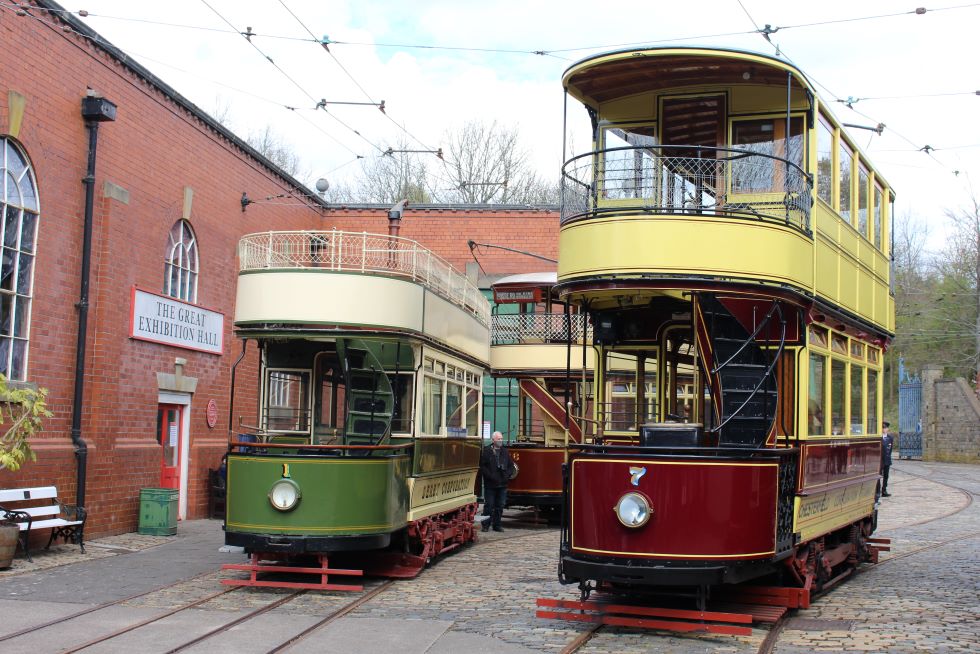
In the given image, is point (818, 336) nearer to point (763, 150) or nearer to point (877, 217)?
point (763, 150)

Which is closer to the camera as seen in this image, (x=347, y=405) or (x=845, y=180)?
(x=845, y=180)

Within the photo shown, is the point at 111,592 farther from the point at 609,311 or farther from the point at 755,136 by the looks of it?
the point at 755,136

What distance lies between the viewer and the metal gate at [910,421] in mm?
42531

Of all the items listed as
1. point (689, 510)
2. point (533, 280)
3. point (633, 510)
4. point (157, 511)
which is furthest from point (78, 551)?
point (533, 280)

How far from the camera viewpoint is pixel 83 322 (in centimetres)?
1528

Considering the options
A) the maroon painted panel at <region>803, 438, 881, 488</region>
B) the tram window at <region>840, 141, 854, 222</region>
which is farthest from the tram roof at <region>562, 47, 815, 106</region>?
the maroon painted panel at <region>803, 438, 881, 488</region>

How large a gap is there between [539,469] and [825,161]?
9.58m

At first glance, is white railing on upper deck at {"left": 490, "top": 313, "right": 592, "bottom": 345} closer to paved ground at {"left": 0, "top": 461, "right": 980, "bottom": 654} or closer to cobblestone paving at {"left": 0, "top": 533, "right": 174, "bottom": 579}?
paved ground at {"left": 0, "top": 461, "right": 980, "bottom": 654}

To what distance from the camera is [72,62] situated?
49.6 ft

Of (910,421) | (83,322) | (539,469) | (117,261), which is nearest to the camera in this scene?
(83,322)

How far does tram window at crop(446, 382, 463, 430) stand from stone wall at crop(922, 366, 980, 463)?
29542mm

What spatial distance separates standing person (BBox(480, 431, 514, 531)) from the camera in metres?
18.3

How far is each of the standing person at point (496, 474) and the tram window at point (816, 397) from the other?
7979 millimetres

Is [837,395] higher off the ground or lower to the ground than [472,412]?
higher
